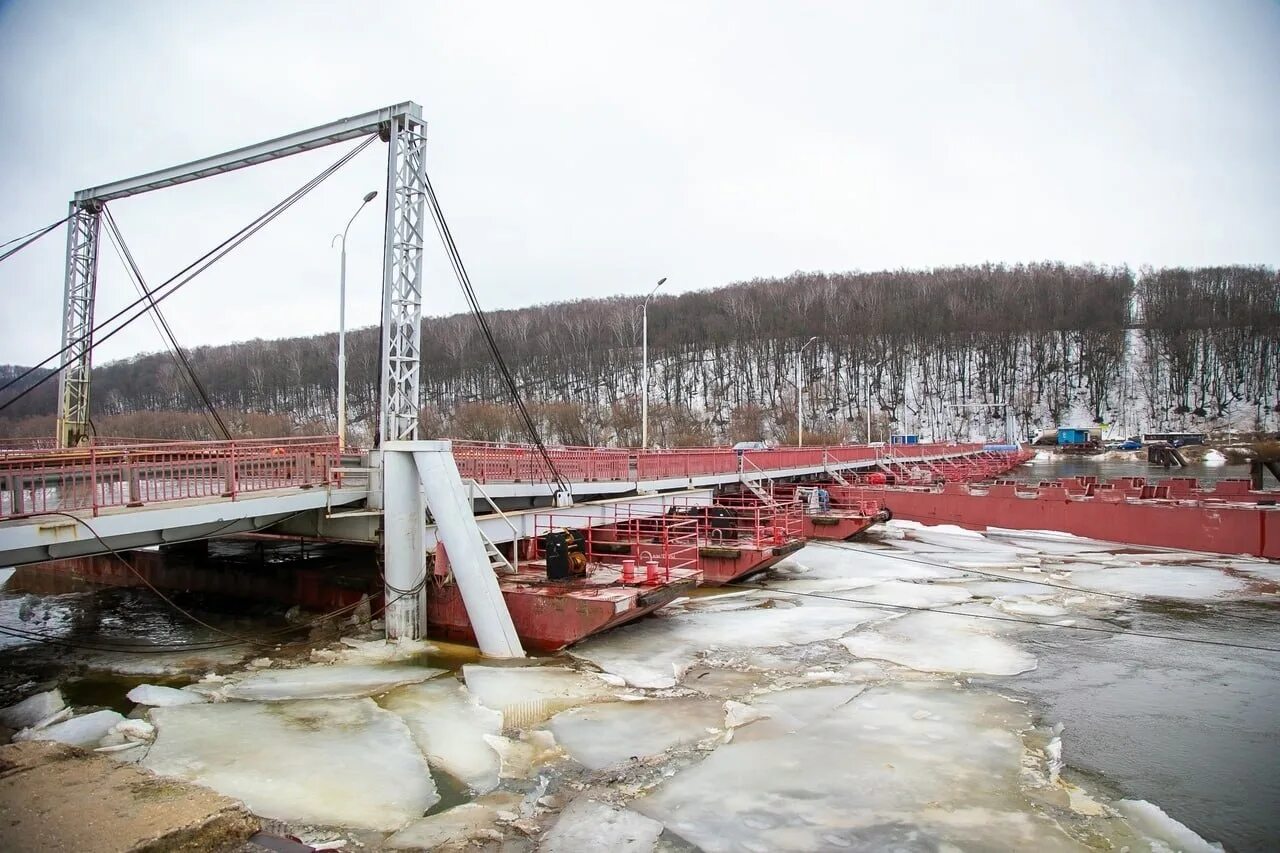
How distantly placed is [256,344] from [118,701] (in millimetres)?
144692

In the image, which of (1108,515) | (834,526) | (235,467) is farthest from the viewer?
(1108,515)

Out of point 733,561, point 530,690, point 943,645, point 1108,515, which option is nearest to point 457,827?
point 530,690

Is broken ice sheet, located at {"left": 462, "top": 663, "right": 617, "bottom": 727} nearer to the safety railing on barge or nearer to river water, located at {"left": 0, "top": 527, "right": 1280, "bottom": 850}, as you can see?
river water, located at {"left": 0, "top": 527, "right": 1280, "bottom": 850}

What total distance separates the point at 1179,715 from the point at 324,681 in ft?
38.3

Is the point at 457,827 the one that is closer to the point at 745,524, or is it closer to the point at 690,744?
the point at 690,744

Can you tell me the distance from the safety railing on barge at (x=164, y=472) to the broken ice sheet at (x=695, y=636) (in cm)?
602

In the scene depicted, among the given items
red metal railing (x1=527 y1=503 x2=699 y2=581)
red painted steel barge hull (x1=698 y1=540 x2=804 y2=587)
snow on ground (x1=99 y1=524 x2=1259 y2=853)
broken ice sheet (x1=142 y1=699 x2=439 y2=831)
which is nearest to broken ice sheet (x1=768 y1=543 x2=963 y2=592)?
red painted steel barge hull (x1=698 y1=540 x2=804 y2=587)

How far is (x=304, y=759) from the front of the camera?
7.96 m

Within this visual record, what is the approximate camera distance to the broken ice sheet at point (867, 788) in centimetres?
629

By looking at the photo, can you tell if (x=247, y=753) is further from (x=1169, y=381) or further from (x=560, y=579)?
(x=1169, y=381)

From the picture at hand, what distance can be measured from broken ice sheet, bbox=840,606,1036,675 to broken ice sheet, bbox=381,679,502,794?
6280mm

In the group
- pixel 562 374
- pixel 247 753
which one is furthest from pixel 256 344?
pixel 247 753

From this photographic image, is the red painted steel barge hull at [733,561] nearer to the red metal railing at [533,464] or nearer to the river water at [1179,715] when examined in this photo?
the red metal railing at [533,464]

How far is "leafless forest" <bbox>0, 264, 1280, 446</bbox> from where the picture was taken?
107312mm
